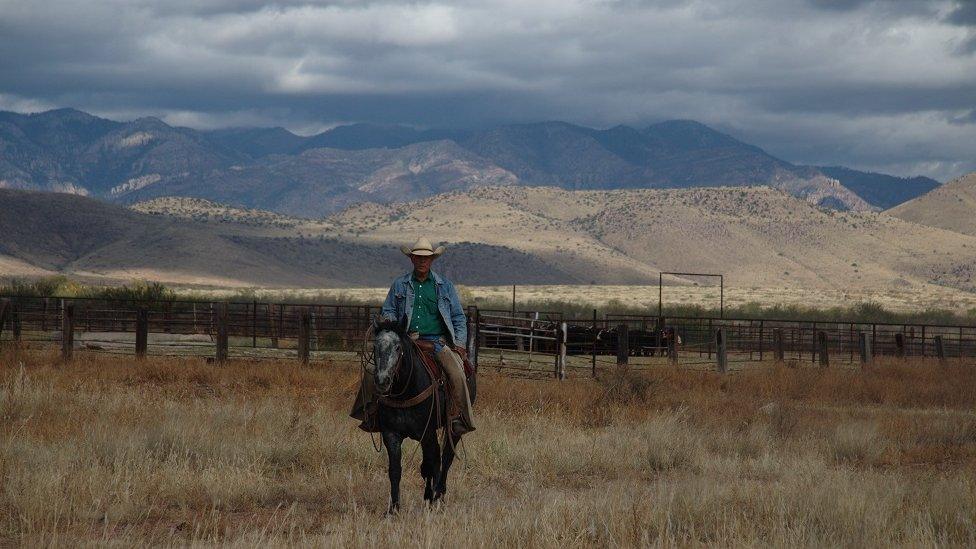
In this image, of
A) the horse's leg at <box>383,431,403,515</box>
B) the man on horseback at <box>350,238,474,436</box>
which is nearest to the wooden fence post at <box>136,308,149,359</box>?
the man on horseback at <box>350,238,474,436</box>

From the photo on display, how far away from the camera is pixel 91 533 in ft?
29.0

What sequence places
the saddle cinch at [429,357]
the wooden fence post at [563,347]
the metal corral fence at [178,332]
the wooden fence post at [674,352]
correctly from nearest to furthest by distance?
the saddle cinch at [429,357] < the metal corral fence at [178,332] < the wooden fence post at [563,347] < the wooden fence post at [674,352]

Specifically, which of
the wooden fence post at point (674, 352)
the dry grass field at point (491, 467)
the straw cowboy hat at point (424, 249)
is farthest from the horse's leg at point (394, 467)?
the wooden fence post at point (674, 352)

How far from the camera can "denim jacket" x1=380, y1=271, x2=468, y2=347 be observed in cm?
1004

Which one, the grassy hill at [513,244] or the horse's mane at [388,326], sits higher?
the grassy hill at [513,244]

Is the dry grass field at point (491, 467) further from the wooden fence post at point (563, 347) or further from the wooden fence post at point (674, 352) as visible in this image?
the wooden fence post at point (674, 352)

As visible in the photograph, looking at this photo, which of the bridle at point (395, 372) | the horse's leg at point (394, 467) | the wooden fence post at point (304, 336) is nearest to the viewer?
the bridle at point (395, 372)

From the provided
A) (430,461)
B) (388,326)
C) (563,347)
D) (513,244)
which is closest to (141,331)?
(563,347)

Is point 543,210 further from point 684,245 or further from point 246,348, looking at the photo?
point 246,348

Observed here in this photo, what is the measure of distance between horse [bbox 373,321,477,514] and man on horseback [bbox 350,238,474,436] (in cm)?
14

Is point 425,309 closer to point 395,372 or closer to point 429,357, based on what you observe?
point 429,357

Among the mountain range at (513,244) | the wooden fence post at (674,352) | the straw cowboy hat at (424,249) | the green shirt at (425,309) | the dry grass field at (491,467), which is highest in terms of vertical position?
the mountain range at (513,244)

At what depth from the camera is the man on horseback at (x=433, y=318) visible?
33.0ft

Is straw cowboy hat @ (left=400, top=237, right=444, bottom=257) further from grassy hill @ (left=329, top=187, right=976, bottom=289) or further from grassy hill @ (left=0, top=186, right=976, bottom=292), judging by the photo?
grassy hill @ (left=329, top=187, right=976, bottom=289)
